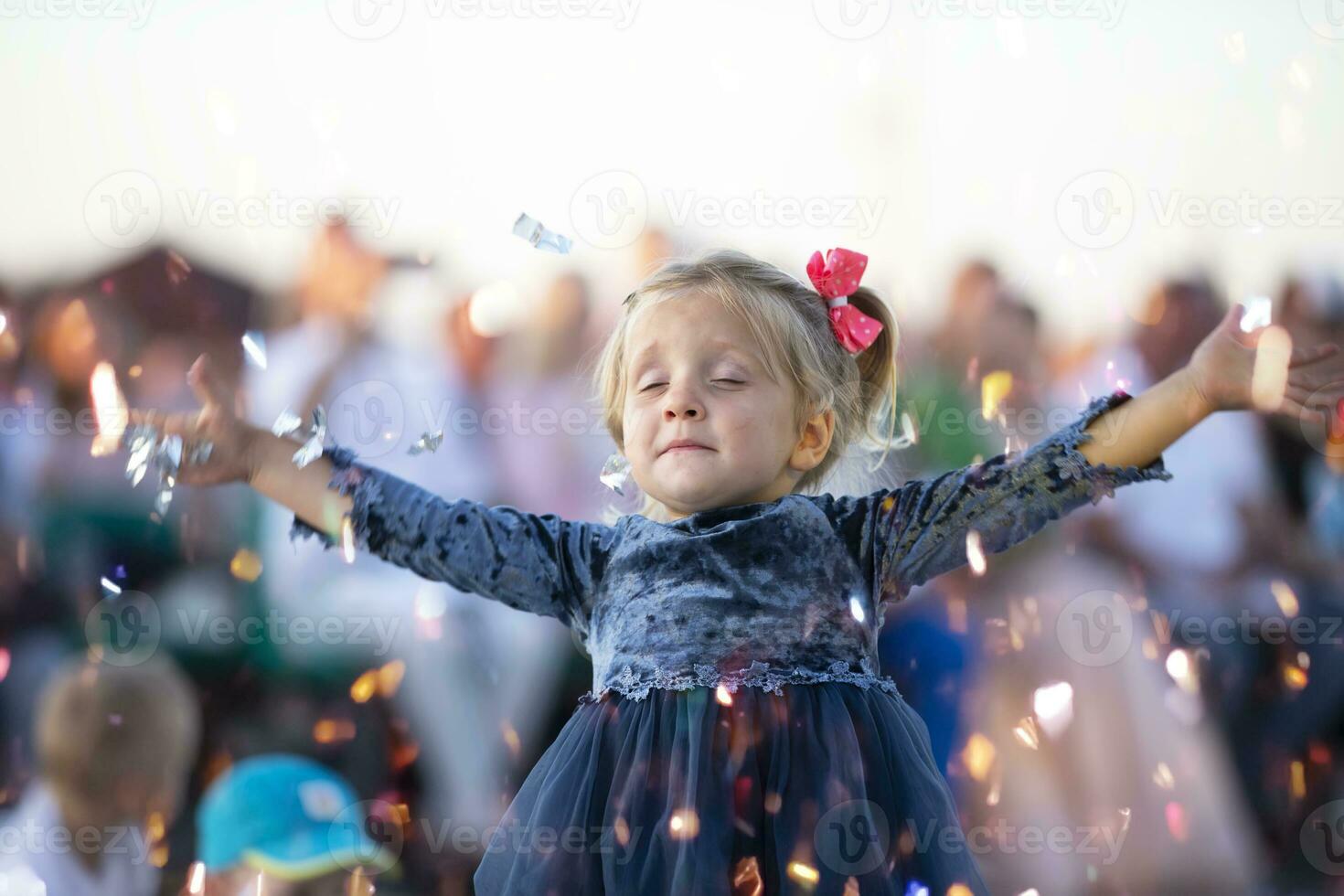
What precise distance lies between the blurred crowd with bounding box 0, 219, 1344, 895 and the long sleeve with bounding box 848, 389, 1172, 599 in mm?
413

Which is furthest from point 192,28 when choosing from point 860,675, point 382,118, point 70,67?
point 860,675

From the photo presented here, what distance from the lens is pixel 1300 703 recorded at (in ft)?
5.46

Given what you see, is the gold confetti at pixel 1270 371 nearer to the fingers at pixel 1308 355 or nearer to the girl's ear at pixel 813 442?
the fingers at pixel 1308 355

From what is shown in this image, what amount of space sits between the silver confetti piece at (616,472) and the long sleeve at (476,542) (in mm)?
118

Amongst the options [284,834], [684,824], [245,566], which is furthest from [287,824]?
[684,824]

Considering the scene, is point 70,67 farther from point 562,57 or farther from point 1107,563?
point 1107,563

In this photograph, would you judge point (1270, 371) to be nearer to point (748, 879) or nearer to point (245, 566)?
point (748, 879)

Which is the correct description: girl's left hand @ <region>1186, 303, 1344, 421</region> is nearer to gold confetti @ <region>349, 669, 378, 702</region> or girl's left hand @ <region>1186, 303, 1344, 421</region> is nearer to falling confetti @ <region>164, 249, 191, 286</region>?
gold confetti @ <region>349, 669, 378, 702</region>

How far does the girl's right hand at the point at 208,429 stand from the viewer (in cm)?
114

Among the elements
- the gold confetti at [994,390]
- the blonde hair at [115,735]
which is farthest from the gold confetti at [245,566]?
the gold confetti at [994,390]

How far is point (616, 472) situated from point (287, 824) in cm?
67

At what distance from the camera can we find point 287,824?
1.59 m

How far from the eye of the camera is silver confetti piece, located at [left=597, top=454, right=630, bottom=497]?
1.35 meters

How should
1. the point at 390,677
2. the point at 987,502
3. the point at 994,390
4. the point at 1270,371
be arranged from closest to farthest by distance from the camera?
the point at 1270,371, the point at 987,502, the point at 390,677, the point at 994,390
